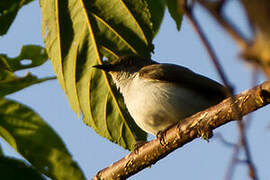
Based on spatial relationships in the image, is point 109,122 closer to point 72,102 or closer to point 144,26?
point 72,102

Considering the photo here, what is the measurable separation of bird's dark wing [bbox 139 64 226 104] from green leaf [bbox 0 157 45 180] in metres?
2.70

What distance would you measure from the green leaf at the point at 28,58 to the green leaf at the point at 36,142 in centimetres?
38

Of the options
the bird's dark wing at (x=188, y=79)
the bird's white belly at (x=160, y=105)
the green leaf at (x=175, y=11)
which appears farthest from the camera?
the bird's dark wing at (x=188, y=79)

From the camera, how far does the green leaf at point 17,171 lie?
2643mm

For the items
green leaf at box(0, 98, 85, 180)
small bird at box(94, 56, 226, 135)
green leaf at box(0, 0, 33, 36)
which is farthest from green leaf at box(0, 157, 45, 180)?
small bird at box(94, 56, 226, 135)

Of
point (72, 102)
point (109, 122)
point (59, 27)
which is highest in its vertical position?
point (59, 27)

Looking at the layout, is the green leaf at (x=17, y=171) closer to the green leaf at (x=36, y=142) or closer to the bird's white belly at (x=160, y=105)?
the green leaf at (x=36, y=142)

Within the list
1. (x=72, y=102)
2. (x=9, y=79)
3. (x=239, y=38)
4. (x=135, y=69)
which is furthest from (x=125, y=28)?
(x=239, y=38)

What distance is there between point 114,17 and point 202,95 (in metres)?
1.65

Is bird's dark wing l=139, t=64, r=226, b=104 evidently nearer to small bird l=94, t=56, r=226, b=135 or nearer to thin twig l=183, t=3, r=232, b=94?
small bird l=94, t=56, r=226, b=135

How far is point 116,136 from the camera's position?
13.3ft

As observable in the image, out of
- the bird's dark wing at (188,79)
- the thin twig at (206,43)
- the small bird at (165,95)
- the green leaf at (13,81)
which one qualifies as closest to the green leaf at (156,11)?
the small bird at (165,95)

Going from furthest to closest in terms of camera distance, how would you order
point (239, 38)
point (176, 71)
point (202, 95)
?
point (176, 71), point (202, 95), point (239, 38)

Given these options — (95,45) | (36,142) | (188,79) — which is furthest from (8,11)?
(188,79)
